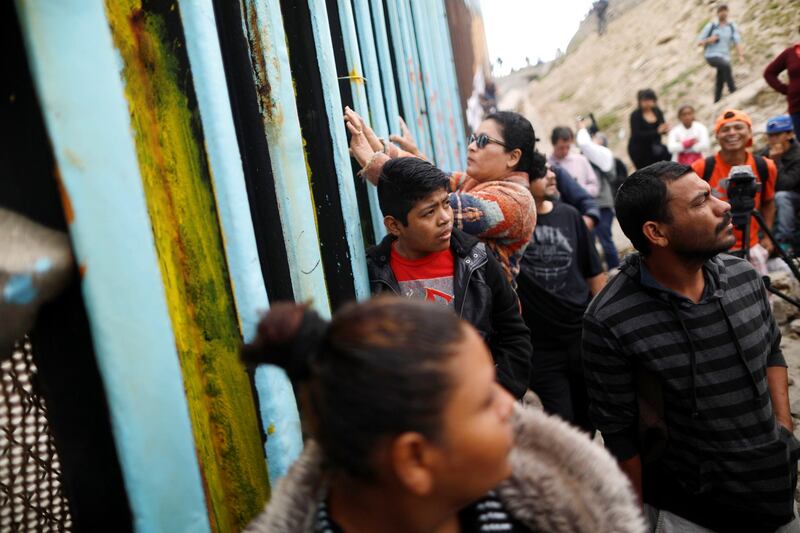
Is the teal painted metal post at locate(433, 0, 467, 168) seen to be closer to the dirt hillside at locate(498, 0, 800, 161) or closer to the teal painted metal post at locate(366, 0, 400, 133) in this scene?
the teal painted metal post at locate(366, 0, 400, 133)

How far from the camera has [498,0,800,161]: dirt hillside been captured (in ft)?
43.5

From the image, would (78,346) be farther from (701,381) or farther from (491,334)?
(701,381)

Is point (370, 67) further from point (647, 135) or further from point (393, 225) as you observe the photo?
point (647, 135)

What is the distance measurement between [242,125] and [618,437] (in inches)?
63.6

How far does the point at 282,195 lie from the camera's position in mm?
1685

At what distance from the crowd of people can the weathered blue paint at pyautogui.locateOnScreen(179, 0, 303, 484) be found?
0.31m

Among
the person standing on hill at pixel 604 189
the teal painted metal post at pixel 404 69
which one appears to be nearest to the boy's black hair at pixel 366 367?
the teal painted metal post at pixel 404 69

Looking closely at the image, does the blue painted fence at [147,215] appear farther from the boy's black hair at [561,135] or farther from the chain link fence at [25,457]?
the boy's black hair at [561,135]

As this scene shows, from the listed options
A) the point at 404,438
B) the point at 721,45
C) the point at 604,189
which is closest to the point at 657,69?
the point at 721,45

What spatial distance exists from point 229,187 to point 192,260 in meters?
0.18

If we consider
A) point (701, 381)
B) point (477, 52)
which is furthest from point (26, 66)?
point (477, 52)

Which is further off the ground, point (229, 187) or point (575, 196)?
point (229, 187)

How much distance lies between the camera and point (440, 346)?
95cm

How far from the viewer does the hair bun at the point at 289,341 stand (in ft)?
3.15
